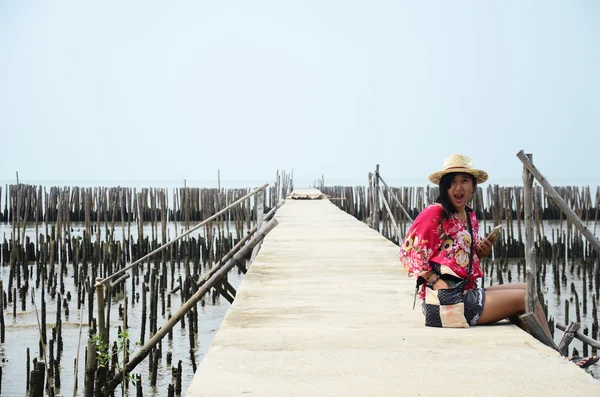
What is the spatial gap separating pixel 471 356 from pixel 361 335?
0.64 m

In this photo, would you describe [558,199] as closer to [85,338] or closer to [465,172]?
[465,172]

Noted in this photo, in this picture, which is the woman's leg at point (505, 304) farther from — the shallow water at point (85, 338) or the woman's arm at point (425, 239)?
the shallow water at point (85, 338)

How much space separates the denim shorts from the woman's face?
0.45 meters

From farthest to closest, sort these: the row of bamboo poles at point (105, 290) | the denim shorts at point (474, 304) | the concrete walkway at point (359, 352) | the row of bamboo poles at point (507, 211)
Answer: the row of bamboo poles at point (507, 211) → the row of bamboo poles at point (105, 290) → the denim shorts at point (474, 304) → the concrete walkway at point (359, 352)

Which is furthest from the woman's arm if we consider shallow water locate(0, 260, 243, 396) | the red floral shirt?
shallow water locate(0, 260, 243, 396)

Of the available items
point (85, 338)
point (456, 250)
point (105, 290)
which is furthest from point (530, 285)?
point (105, 290)

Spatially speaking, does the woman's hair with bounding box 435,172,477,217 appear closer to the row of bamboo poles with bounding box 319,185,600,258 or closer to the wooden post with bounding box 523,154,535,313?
the wooden post with bounding box 523,154,535,313

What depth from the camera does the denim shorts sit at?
3.77 m

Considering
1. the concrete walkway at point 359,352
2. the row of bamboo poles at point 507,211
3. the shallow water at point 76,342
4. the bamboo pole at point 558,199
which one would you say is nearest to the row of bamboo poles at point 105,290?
the shallow water at point 76,342

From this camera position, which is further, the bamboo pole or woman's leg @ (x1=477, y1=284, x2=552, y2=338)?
woman's leg @ (x1=477, y1=284, x2=552, y2=338)

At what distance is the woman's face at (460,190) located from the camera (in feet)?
12.4

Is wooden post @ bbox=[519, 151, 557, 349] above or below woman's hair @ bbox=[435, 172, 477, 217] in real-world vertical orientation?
below

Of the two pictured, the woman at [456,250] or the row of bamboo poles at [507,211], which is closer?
the woman at [456,250]

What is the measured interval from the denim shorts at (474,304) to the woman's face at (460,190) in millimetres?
445
